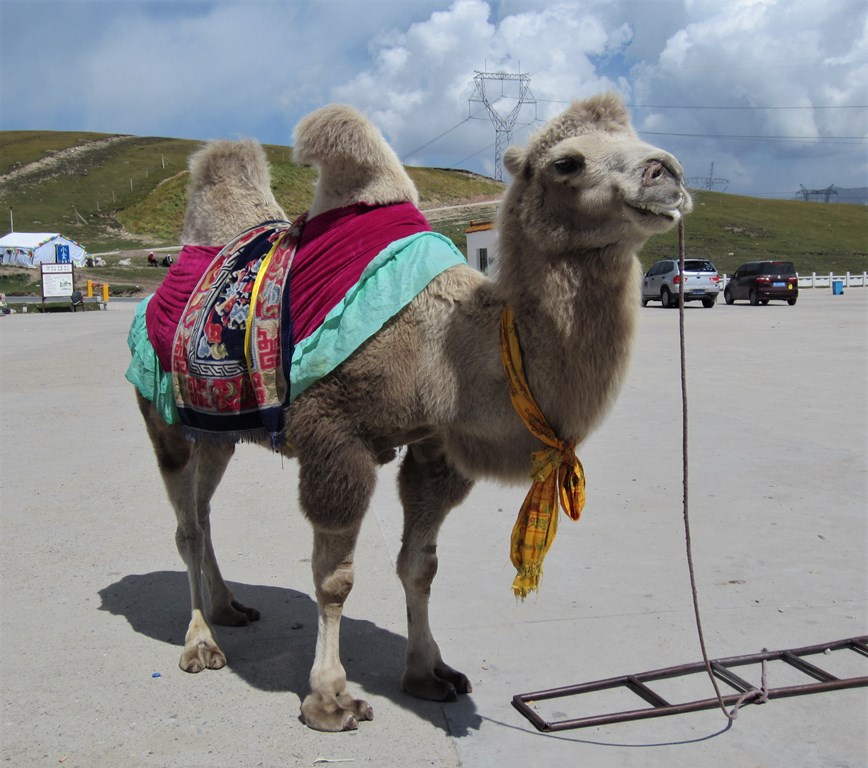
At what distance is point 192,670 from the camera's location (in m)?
4.22

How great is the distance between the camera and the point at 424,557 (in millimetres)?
3945

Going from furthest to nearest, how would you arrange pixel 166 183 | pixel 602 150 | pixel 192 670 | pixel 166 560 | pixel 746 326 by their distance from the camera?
pixel 166 183 < pixel 746 326 < pixel 166 560 < pixel 192 670 < pixel 602 150

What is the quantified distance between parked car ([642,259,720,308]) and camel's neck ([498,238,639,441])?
27919 mm

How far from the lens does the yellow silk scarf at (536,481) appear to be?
3365mm

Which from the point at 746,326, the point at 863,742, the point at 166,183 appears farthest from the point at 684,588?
the point at 166,183

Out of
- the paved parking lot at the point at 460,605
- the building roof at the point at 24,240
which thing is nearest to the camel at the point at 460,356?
the paved parking lot at the point at 460,605

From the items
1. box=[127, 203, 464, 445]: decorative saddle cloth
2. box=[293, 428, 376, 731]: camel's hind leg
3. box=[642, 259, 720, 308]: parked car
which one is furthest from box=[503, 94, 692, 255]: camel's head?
box=[642, 259, 720, 308]: parked car

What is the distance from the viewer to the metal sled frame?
3.58m

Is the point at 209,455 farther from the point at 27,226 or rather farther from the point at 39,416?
the point at 27,226

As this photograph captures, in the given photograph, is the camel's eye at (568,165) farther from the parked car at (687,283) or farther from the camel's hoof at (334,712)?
the parked car at (687,283)

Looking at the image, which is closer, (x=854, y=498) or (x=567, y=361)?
(x=567, y=361)

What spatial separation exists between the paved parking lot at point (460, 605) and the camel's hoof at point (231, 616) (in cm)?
10

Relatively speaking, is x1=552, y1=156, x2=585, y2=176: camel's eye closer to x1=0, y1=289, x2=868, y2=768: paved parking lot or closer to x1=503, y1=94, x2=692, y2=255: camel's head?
x1=503, y1=94, x2=692, y2=255: camel's head

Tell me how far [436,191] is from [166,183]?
24716 millimetres
